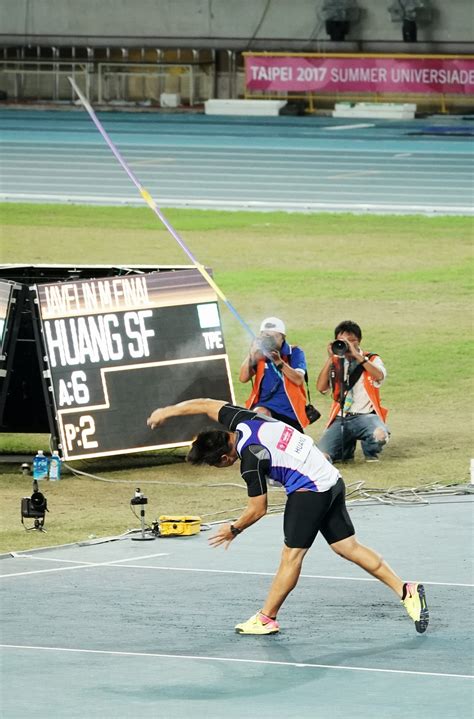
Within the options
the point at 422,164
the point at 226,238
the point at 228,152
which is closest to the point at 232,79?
the point at 228,152

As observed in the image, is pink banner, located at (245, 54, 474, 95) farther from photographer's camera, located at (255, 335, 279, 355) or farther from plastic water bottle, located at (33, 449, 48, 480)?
plastic water bottle, located at (33, 449, 48, 480)

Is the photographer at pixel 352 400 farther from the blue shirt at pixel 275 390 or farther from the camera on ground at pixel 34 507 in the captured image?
the camera on ground at pixel 34 507

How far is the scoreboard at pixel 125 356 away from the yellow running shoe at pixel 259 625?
5.34 metres

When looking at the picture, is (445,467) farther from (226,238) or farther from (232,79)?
(232,79)

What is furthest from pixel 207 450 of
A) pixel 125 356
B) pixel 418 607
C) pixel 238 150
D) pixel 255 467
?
pixel 238 150

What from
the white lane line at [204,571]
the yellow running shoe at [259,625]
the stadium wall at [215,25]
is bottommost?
the white lane line at [204,571]

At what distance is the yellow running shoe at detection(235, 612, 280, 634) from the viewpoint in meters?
9.09

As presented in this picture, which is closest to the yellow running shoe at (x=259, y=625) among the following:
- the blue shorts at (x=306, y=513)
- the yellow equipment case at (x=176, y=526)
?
the blue shorts at (x=306, y=513)

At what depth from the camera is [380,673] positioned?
829cm

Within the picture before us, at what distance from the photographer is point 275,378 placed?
46.0ft

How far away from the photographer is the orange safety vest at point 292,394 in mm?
13969

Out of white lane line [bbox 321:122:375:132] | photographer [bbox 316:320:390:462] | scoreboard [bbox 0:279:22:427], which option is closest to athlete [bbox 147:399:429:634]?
photographer [bbox 316:320:390:462]

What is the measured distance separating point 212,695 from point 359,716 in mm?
771

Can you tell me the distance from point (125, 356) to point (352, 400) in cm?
195
